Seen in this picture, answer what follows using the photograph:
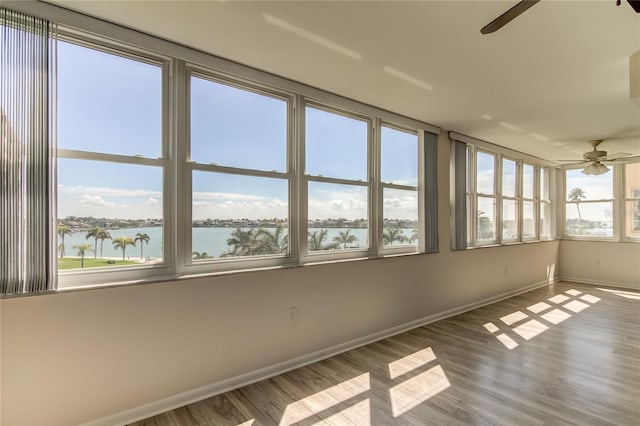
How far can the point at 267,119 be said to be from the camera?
2973mm

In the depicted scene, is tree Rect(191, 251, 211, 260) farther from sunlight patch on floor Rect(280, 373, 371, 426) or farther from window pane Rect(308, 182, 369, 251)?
sunlight patch on floor Rect(280, 373, 371, 426)

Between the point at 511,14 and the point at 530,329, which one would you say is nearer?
the point at 511,14

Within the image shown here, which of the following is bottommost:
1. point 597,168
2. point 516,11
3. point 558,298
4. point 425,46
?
point 558,298

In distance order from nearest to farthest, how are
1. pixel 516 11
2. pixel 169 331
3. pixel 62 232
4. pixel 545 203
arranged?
pixel 516 11 < pixel 62 232 < pixel 169 331 < pixel 545 203

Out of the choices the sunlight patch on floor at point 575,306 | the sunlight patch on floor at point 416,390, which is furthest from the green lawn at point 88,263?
the sunlight patch on floor at point 575,306

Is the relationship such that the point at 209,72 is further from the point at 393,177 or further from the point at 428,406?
the point at 428,406

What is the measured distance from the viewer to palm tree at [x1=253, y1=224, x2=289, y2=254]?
2895mm

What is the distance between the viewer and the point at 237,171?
2.75 metres

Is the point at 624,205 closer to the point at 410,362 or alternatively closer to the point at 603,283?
the point at 603,283

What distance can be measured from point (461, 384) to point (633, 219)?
255 inches

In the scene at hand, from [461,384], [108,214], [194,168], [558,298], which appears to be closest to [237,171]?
[194,168]

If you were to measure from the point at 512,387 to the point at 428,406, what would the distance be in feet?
2.60

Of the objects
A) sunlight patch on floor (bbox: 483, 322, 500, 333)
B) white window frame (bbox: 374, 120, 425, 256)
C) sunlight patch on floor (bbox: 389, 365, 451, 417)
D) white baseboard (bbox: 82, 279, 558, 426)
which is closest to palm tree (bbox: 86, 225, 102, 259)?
white baseboard (bbox: 82, 279, 558, 426)

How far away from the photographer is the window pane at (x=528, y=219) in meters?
6.47
